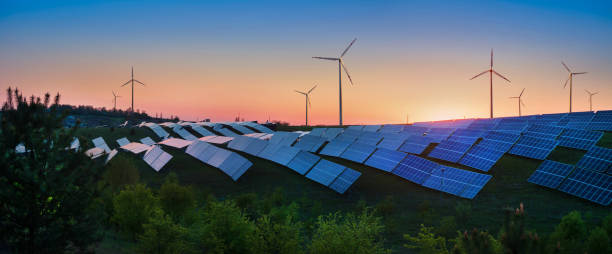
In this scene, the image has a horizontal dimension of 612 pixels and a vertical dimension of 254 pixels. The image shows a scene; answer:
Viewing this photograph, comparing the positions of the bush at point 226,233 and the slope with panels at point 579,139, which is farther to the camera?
the slope with panels at point 579,139

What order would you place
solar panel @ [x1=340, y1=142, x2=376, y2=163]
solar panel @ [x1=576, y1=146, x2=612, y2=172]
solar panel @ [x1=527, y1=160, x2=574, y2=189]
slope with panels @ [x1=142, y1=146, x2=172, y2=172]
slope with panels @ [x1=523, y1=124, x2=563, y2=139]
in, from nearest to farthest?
solar panel @ [x1=527, y1=160, x2=574, y2=189] → solar panel @ [x1=576, y1=146, x2=612, y2=172] → slope with panels @ [x1=523, y1=124, x2=563, y2=139] → solar panel @ [x1=340, y1=142, x2=376, y2=163] → slope with panels @ [x1=142, y1=146, x2=172, y2=172]

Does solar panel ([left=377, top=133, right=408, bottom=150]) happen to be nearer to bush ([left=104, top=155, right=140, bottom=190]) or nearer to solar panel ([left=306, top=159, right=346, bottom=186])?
solar panel ([left=306, top=159, right=346, bottom=186])

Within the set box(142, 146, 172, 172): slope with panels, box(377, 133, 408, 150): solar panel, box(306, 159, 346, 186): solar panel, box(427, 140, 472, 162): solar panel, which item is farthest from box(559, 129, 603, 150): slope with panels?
box(142, 146, 172, 172): slope with panels

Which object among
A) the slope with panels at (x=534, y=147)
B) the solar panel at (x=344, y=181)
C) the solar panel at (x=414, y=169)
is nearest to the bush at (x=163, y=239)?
the solar panel at (x=344, y=181)

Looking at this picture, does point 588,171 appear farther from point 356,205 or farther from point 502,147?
point 356,205

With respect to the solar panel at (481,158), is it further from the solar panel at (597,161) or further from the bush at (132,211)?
the bush at (132,211)

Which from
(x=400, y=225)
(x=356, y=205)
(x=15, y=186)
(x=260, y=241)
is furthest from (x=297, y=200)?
(x=15, y=186)
